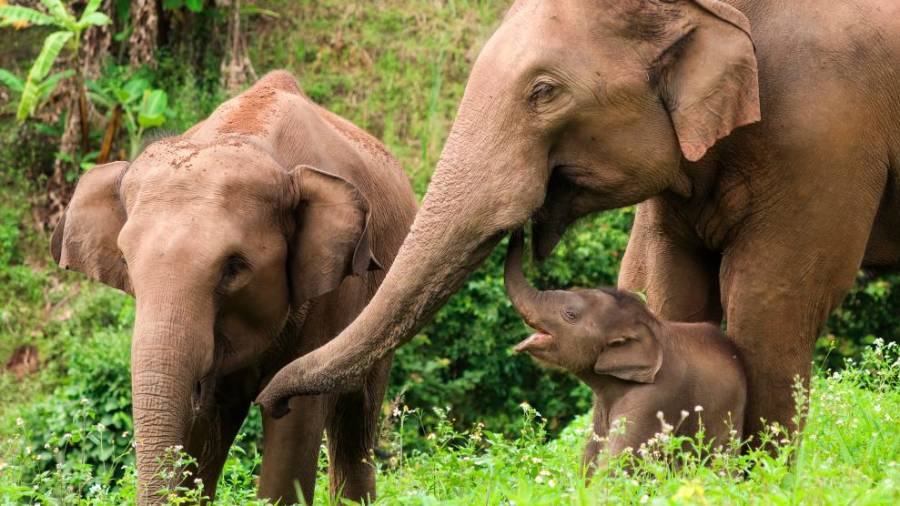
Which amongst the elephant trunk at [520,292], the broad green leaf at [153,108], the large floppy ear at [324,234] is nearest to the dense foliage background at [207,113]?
the broad green leaf at [153,108]

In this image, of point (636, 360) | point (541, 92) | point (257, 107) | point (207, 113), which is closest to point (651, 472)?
point (636, 360)

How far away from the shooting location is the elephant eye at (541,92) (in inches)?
193

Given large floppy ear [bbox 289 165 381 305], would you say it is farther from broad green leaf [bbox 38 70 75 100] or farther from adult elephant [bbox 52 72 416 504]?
broad green leaf [bbox 38 70 75 100]

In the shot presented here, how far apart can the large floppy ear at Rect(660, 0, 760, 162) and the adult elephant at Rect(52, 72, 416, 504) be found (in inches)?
56.2

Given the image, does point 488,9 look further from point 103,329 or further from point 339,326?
point 339,326

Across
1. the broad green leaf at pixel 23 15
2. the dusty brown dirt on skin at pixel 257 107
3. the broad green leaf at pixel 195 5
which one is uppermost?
the dusty brown dirt on skin at pixel 257 107

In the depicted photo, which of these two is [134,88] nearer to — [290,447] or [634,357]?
[290,447]

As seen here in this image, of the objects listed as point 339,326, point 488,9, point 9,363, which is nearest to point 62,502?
point 339,326

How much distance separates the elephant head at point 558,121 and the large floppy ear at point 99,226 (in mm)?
1370

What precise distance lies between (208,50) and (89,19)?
1829mm

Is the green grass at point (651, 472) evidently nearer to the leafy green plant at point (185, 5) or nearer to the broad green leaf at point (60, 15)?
the broad green leaf at point (60, 15)

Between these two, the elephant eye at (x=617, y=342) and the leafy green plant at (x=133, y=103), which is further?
the leafy green plant at (x=133, y=103)

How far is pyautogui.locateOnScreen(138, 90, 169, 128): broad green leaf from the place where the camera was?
508 inches

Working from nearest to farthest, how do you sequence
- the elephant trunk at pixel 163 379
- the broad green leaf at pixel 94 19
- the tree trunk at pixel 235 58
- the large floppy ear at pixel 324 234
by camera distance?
the elephant trunk at pixel 163 379 → the large floppy ear at pixel 324 234 → the broad green leaf at pixel 94 19 → the tree trunk at pixel 235 58
